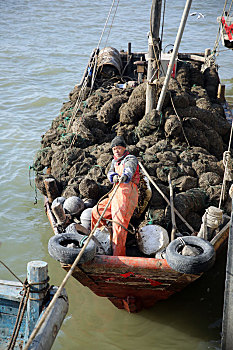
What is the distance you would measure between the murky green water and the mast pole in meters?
3.36

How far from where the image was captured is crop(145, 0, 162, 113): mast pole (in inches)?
314

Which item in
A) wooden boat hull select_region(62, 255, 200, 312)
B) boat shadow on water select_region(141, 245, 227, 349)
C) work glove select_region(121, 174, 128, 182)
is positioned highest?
work glove select_region(121, 174, 128, 182)

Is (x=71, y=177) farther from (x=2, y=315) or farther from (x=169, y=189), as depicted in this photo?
(x=2, y=315)

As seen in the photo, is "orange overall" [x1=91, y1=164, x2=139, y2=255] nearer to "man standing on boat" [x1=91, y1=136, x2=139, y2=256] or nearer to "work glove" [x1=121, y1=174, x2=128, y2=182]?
"man standing on boat" [x1=91, y1=136, x2=139, y2=256]

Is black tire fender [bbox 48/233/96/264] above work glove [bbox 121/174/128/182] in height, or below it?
below

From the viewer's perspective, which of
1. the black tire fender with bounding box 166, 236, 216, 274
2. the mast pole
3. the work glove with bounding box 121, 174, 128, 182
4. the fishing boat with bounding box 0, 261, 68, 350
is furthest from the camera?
the mast pole

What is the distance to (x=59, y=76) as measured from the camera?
18281mm


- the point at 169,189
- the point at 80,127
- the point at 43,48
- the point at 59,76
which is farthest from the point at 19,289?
the point at 43,48

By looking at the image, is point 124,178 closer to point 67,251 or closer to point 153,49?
point 67,251

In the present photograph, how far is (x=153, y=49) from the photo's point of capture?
8.12 metres

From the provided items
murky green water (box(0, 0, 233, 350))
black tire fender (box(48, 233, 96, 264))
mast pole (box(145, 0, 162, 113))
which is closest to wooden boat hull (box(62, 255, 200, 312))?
black tire fender (box(48, 233, 96, 264))

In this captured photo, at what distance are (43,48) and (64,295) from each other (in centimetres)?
1937

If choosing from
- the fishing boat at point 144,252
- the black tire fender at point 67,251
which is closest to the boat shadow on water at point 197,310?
the fishing boat at point 144,252

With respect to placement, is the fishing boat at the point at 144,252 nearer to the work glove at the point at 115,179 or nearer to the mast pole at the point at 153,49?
the mast pole at the point at 153,49
